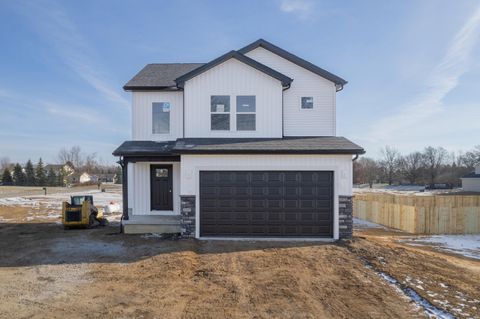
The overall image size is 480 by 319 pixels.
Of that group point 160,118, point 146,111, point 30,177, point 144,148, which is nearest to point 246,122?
point 160,118

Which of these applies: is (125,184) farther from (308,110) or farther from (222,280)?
(308,110)

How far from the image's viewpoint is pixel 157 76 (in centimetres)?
1361

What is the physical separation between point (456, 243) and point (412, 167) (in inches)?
3090

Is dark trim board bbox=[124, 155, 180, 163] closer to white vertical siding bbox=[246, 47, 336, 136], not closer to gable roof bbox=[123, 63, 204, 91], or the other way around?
gable roof bbox=[123, 63, 204, 91]

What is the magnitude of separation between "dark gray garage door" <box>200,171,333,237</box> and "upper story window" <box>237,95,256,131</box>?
2.10 meters

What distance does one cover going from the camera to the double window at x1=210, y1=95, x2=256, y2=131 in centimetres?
1168

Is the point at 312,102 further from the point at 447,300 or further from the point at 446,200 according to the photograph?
the point at 446,200

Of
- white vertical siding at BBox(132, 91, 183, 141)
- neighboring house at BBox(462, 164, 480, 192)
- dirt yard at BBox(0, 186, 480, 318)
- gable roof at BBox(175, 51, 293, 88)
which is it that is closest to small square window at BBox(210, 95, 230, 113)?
gable roof at BBox(175, 51, 293, 88)

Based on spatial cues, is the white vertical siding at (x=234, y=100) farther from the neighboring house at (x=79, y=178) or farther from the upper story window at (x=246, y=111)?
the neighboring house at (x=79, y=178)

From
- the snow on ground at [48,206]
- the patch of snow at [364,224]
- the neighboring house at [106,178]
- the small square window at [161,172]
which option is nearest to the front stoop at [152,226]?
the small square window at [161,172]

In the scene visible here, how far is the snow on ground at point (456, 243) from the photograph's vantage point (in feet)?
38.7

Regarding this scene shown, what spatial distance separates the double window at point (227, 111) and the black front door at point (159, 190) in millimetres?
2994

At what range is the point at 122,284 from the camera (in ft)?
20.8

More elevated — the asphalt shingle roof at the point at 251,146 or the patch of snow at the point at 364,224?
the asphalt shingle roof at the point at 251,146
